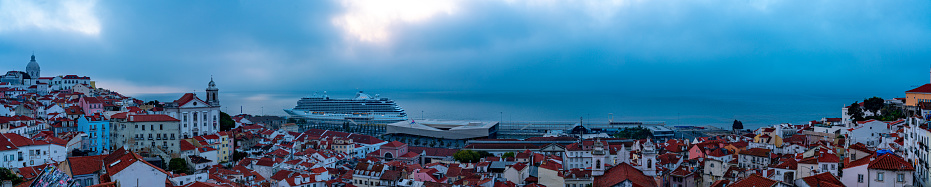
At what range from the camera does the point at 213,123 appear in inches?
1314

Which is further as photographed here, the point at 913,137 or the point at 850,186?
the point at 913,137

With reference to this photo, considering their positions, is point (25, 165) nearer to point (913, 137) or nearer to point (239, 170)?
point (239, 170)

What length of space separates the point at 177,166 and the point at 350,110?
4648 centimetres

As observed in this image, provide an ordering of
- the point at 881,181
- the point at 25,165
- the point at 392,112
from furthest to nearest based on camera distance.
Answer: the point at 392,112
the point at 25,165
the point at 881,181

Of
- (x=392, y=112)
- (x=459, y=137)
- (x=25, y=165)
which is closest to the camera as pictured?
(x=25, y=165)

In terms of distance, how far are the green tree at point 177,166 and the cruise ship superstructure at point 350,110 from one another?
139 ft

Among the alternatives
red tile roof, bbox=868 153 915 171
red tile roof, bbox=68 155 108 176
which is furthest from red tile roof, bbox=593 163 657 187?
red tile roof, bbox=68 155 108 176

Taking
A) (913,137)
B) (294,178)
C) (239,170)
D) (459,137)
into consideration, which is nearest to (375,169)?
(294,178)

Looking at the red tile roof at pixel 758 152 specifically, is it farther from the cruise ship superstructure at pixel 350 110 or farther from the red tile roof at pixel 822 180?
the cruise ship superstructure at pixel 350 110

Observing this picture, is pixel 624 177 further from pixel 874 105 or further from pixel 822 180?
pixel 874 105

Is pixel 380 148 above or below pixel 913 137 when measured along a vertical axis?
below

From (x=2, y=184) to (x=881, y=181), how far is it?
17.2 meters

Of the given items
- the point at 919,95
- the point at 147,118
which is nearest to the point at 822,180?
the point at 919,95

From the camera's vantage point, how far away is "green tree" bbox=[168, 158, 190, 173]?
22.6 m
